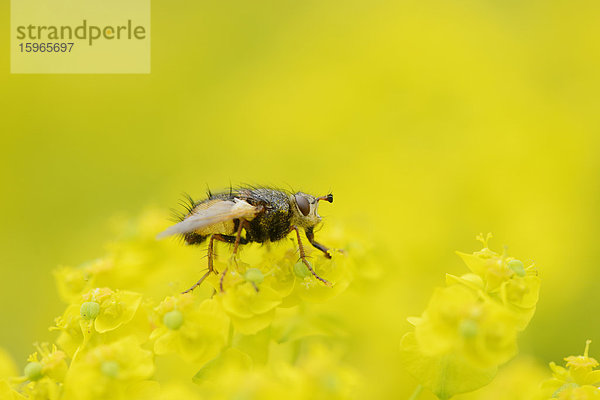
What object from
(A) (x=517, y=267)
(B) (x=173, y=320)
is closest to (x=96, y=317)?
(B) (x=173, y=320)

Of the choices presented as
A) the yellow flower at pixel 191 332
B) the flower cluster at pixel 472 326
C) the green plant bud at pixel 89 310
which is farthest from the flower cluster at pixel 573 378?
the green plant bud at pixel 89 310

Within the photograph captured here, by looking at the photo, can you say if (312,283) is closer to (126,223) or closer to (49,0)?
(126,223)

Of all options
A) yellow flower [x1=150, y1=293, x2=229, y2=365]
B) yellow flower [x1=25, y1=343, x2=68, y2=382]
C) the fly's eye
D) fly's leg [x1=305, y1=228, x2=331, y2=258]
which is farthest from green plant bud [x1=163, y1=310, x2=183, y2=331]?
the fly's eye

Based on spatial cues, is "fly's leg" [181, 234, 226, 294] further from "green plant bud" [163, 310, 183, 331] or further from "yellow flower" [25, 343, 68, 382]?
"yellow flower" [25, 343, 68, 382]

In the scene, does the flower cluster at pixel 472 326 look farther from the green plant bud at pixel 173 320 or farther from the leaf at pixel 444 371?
the green plant bud at pixel 173 320

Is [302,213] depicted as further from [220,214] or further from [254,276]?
[254,276]

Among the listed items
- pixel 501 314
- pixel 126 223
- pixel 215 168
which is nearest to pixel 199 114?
pixel 215 168
